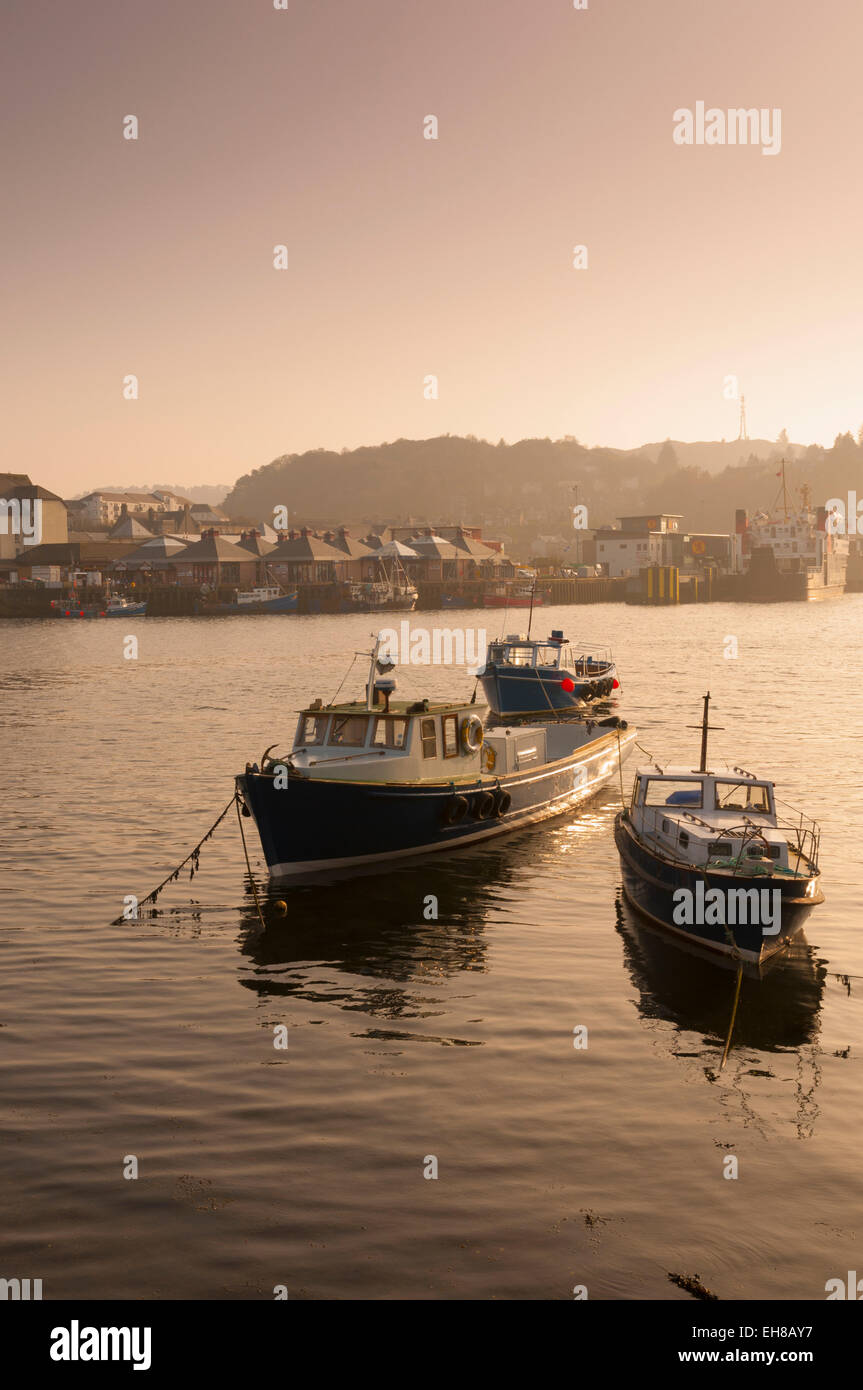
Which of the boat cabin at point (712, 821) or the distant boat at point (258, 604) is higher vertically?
the distant boat at point (258, 604)

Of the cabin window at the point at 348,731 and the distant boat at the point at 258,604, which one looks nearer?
the cabin window at the point at 348,731

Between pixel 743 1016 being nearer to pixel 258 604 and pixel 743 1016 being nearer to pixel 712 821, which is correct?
pixel 712 821

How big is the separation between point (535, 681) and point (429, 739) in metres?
24.9

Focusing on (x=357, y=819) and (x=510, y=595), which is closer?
(x=357, y=819)

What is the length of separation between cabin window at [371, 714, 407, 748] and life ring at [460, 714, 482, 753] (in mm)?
2011

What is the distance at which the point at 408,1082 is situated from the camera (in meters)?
14.7

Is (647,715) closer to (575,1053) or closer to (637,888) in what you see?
(637,888)

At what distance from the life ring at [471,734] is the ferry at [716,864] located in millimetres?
5133

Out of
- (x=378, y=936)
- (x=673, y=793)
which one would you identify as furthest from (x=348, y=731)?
(x=673, y=793)

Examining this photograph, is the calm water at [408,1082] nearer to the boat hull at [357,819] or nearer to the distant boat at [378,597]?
the boat hull at [357,819]

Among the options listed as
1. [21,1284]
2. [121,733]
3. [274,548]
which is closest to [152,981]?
[21,1284]

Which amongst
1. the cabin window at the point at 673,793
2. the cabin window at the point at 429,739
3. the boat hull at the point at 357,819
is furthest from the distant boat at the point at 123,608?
the cabin window at the point at 673,793

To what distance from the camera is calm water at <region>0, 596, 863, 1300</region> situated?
424 inches

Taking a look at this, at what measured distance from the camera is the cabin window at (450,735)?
2647cm
